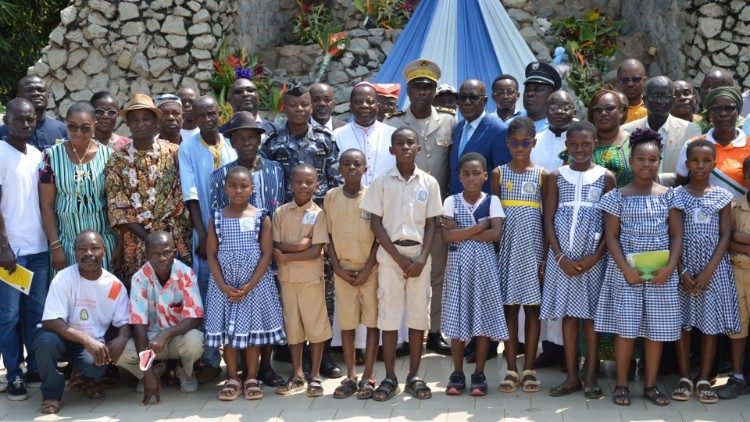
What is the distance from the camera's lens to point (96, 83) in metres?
8.50

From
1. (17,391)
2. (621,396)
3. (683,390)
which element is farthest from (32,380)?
(683,390)

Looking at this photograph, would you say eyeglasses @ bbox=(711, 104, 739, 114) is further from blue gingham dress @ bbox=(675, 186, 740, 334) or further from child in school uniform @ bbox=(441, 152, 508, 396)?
child in school uniform @ bbox=(441, 152, 508, 396)

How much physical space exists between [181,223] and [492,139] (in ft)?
5.83

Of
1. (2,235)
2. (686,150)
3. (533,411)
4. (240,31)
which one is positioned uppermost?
(240,31)

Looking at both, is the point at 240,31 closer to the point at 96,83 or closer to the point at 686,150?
the point at 96,83

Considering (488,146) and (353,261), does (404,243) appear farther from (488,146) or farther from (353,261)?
(488,146)

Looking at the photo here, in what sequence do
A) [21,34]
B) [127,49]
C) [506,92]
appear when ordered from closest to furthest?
1. [506,92]
2. [127,49]
3. [21,34]

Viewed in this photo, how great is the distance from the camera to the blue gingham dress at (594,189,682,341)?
3.93 metres

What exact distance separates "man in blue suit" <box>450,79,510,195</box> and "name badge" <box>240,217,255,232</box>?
1221 millimetres

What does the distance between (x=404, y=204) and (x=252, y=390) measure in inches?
47.3

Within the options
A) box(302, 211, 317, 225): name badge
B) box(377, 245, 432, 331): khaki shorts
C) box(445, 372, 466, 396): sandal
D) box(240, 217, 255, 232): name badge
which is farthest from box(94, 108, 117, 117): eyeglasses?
box(445, 372, 466, 396): sandal

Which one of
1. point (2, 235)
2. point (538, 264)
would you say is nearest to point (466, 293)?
point (538, 264)

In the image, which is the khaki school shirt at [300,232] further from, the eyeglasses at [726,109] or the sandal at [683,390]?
the eyeglasses at [726,109]

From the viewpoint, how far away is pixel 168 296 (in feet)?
14.1
